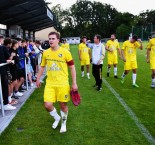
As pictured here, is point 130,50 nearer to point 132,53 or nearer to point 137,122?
point 132,53

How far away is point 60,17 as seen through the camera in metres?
115

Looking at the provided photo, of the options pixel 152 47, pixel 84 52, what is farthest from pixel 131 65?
pixel 84 52

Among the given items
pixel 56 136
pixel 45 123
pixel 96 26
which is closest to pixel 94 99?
pixel 45 123

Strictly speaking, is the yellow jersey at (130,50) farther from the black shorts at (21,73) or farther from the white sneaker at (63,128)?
the white sneaker at (63,128)

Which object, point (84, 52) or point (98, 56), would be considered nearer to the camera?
point (98, 56)

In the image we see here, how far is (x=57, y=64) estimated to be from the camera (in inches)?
227

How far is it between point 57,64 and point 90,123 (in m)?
1.69

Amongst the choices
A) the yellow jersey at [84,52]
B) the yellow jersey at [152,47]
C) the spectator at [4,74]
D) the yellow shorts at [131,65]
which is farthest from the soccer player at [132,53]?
the spectator at [4,74]

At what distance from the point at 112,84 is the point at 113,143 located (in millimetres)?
6805

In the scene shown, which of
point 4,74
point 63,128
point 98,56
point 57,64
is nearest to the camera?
point 57,64

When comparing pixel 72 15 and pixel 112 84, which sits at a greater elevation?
pixel 72 15

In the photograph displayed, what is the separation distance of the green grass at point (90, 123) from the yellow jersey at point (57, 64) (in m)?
1.07

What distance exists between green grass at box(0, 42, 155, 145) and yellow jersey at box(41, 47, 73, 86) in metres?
1.07

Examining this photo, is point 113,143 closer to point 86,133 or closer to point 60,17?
point 86,133
